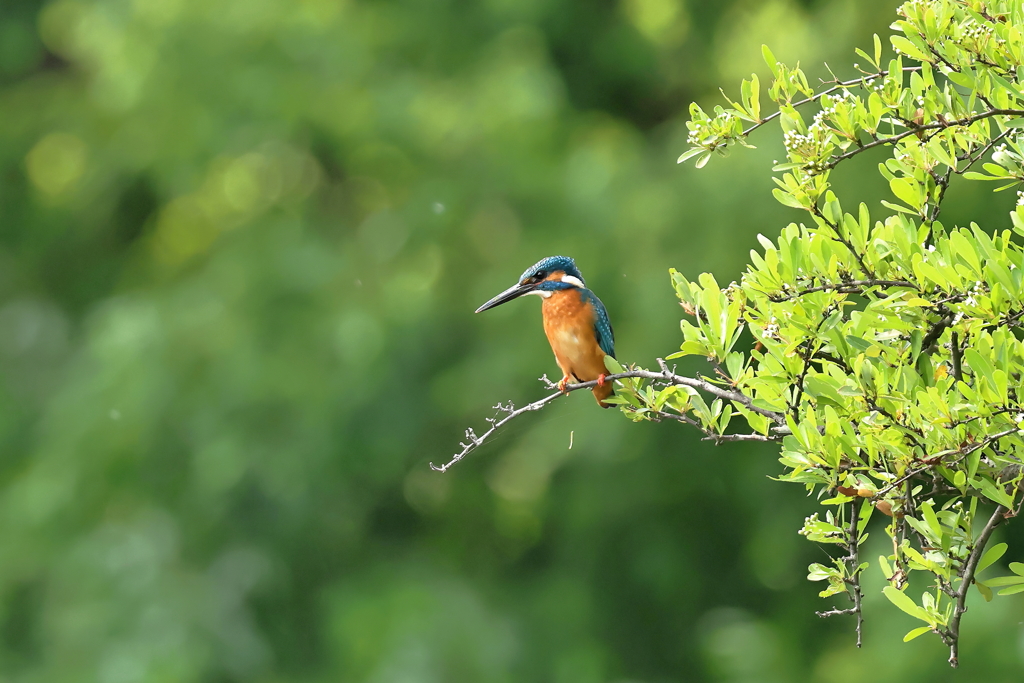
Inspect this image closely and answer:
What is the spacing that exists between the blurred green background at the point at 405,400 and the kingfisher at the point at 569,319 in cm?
256

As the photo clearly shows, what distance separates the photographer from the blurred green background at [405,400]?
5.70 metres

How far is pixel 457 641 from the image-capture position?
6000 mm

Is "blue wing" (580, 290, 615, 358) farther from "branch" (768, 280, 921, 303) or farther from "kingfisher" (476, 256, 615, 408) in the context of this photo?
"branch" (768, 280, 921, 303)

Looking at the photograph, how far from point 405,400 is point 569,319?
3.53m

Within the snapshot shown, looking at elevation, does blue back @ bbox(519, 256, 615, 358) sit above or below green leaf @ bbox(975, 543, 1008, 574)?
above

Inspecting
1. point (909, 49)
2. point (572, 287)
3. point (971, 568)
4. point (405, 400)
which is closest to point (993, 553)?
point (971, 568)

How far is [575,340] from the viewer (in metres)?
2.68

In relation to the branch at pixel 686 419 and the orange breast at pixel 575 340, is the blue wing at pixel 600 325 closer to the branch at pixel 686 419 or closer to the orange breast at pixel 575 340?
the orange breast at pixel 575 340

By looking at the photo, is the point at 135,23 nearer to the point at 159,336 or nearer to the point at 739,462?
the point at 159,336

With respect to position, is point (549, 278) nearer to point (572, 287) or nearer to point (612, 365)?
point (572, 287)

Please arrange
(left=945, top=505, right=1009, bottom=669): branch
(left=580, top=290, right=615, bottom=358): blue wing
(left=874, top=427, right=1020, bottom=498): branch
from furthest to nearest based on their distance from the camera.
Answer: (left=580, top=290, right=615, bottom=358): blue wing, (left=945, top=505, right=1009, bottom=669): branch, (left=874, top=427, right=1020, bottom=498): branch

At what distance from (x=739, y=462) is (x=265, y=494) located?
268cm

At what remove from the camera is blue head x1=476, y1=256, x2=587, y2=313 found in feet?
8.64

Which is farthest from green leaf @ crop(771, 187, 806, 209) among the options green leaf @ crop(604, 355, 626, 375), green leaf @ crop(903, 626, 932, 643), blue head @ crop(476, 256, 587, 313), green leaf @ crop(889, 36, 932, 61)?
blue head @ crop(476, 256, 587, 313)
